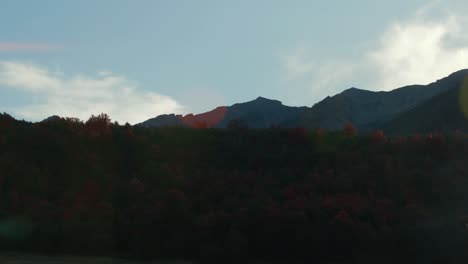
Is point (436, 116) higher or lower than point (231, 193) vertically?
higher

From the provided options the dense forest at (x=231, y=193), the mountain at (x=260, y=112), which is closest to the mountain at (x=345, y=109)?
the mountain at (x=260, y=112)

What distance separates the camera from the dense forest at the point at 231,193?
62.8 feet

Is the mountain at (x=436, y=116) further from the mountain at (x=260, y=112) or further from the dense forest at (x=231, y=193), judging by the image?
the dense forest at (x=231, y=193)

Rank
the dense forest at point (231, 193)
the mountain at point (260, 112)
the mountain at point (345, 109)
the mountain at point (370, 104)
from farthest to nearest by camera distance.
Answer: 1. the mountain at point (260, 112)
2. the mountain at point (370, 104)
3. the mountain at point (345, 109)
4. the dense forest at point (231, 193)

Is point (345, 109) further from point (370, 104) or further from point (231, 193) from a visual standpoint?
point (231, 193)

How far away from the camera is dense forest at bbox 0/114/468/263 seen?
19.1 metres

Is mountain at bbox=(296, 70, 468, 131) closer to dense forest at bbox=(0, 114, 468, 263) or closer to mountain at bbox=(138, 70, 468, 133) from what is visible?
mountain at bbox=(138, 70, 468, 133)

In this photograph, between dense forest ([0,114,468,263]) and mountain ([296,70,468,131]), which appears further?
mountain ([296,70,468,131])

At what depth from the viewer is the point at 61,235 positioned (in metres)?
19.4

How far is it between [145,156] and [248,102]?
3327 inches

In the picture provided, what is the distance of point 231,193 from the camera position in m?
24.6

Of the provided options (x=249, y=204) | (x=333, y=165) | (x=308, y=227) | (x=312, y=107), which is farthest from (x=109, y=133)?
(x=312, y=107)

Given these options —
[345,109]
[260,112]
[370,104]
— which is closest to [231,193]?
[260,112]

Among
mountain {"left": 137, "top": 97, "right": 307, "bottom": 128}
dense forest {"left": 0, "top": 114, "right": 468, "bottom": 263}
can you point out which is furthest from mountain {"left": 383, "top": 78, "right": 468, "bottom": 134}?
dense forest {"left": 0, "top": 114, "right": 468, "bottom": 263}
